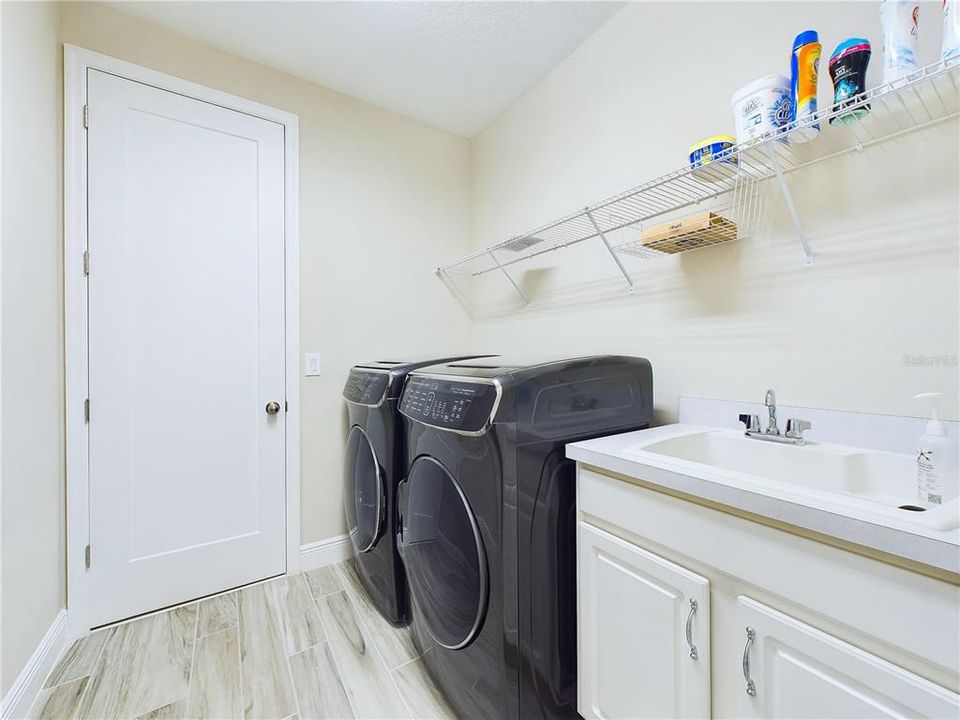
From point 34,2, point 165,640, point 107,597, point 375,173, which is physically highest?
point 34,2

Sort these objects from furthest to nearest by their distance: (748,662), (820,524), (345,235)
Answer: (345,235) → (748,662) → (820,524)

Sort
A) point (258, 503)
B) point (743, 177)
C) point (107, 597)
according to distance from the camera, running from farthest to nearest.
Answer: point (258, 503), point (107, 597), point (743, 177)

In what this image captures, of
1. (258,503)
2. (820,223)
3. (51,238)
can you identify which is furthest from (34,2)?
(820,223)

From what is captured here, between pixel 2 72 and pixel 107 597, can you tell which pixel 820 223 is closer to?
pixel 2 72

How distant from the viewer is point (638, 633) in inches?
38.5

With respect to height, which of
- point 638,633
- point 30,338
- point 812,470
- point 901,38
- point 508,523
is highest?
point 901,38

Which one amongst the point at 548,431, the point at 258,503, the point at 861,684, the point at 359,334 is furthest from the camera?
the point at 359,334

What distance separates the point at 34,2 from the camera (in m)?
1.42

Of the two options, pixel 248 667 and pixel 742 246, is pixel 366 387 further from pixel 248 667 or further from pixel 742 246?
pixel 742 246

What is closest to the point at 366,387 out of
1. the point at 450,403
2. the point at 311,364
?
the point at 311,364

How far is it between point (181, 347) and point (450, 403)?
142 centimetres

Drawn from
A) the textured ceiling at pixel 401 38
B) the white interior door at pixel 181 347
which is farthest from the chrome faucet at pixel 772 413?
the white interior door at pixel 181 347

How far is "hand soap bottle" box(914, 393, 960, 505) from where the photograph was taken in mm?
853

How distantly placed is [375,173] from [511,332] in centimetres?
120
